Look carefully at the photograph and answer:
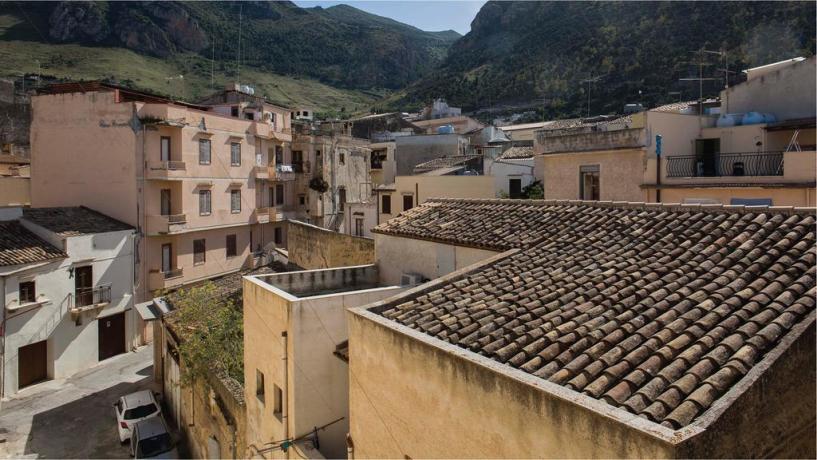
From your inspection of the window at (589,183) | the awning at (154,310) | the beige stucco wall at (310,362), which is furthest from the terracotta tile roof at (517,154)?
the beige stucco wall at (310,362)

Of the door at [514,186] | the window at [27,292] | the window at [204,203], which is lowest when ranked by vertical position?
the window at [27,292]

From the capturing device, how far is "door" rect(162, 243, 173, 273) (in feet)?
104

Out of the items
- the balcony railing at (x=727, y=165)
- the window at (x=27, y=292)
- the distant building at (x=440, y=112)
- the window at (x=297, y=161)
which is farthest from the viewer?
the distant building at (x=440, y=112)

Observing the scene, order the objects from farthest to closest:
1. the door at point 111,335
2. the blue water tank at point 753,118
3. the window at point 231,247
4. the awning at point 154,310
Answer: the window at point 231,247, the door at point 111,335, the awning at point 154,310, the blue water tank at point 753,118

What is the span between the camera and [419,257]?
42.1 ft

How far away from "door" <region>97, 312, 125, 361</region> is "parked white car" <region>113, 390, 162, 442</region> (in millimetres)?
9302

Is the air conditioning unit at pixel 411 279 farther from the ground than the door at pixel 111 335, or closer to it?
farther from the ground

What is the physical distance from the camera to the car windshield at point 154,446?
17266 millimetres

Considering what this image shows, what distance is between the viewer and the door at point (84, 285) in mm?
26138

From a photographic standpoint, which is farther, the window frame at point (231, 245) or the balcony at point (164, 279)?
the window frame at point (231, 245)

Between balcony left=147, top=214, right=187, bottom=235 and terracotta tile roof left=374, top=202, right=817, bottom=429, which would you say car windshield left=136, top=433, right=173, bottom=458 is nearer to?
terracotta tile roof left=374, top=202, right=817, bottom=429

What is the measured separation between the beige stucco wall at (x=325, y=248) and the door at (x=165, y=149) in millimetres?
8830

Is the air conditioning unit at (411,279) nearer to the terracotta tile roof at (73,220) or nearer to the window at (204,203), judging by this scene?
the terracotta tile roof at (73,220)

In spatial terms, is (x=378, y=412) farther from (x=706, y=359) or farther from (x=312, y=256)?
(x=312, y=256)
